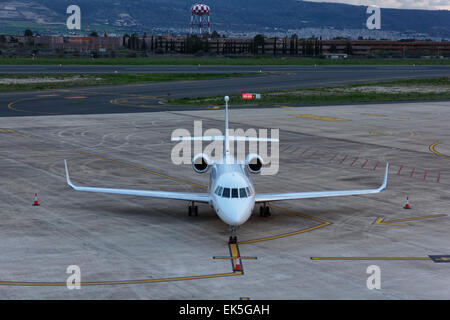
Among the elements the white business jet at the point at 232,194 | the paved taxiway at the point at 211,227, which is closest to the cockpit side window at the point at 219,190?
the white business jet at the point at 232,194

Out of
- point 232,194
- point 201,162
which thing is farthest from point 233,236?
point 201,162

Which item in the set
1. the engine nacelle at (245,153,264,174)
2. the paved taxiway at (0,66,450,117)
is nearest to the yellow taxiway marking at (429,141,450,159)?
the engine nacelle at (245,153,264,174)

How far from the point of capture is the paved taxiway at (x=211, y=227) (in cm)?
1844

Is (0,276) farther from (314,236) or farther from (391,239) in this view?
(391,239)

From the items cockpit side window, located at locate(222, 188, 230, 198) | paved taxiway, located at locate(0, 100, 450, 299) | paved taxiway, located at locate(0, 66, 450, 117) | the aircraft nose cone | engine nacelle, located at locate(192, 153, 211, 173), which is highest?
paved taxiway, located at locate(0, 66, 450, 117)

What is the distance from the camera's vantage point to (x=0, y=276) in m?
18.9

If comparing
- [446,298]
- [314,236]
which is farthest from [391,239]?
[446,298]

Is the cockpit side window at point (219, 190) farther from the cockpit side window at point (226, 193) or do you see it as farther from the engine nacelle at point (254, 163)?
the engine nacelle at point (254, 163)

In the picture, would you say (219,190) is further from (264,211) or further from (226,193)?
(264,211)

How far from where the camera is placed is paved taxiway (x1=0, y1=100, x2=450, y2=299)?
18438 millimetres

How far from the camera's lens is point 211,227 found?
24.8 metres

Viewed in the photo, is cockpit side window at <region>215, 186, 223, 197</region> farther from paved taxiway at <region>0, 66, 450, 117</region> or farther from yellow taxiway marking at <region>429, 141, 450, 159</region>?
paved taxiway at <region>0, 66, 450, 117</region>

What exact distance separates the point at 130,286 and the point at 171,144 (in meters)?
27.4

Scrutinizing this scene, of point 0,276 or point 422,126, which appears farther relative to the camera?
point 422,126
